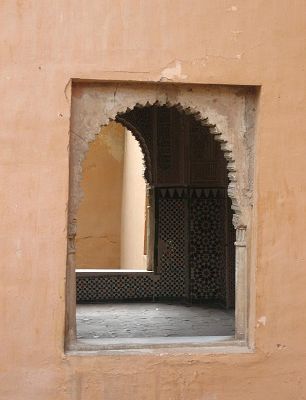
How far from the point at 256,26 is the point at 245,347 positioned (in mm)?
2697

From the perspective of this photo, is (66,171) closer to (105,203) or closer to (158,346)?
(158,346)

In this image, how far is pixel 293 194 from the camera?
6172 millimetres

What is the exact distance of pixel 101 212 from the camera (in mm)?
17609

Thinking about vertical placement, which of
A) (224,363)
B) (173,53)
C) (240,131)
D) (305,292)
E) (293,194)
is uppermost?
(173,53)

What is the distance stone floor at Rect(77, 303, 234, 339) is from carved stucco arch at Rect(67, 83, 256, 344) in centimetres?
139

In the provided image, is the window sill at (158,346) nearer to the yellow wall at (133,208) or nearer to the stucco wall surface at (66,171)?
the stucco wall surface at (66,171)

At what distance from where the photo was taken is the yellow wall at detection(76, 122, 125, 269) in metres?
17.5

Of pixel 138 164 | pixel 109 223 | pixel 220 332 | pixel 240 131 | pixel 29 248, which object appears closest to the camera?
pixel 29 248

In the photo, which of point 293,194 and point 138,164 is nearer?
point 293,194

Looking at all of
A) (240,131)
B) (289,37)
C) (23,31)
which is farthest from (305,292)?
(23,31)

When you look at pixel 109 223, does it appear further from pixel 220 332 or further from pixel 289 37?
pixel 289 37

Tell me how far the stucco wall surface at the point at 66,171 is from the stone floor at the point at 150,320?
1.28 metres

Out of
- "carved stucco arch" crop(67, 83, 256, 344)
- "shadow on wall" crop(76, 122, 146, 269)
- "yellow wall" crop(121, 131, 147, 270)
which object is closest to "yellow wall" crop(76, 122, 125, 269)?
"shadow on wall" crop(76, 122, 146, 269)

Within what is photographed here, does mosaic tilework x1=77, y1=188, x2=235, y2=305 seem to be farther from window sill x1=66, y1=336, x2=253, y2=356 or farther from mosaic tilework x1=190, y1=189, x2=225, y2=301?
window sill x1=66, y1=336, x2=253, y2=356
